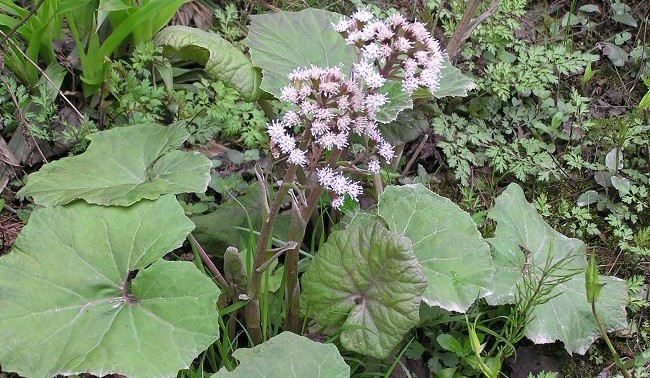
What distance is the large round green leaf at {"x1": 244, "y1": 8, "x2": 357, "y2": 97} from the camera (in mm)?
2629

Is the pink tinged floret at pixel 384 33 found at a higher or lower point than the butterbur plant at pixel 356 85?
higher

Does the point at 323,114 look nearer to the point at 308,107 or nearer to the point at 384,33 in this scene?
the point at 308,107

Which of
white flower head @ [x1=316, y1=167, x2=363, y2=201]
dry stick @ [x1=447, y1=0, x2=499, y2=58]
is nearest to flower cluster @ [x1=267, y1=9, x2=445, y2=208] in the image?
white flower head @ [x1=316, y1=167, x2=363, y2=201]

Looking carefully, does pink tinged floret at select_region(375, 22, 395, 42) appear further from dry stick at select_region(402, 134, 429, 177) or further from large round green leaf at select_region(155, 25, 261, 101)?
dry stick at select_region(402, 134, 429, 177)

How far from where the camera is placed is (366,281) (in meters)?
2.34

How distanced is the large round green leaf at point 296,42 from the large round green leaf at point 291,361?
41.1 inches

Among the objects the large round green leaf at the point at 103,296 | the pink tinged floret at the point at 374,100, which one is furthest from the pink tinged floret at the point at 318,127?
the large round green leaf at the point at 103,296

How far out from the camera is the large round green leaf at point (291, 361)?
7.06 feet

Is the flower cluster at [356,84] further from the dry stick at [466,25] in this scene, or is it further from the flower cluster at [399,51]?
the dry stick at [466,25]

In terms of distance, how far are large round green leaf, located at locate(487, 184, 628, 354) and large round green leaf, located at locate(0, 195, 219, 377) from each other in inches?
48.1

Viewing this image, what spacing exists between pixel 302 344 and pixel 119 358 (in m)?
0.58

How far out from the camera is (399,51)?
1978 mm

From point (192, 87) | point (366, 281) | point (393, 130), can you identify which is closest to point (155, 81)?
point (192, 87)

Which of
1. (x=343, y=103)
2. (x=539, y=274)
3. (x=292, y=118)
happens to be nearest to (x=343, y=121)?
(x=343, y=103)
